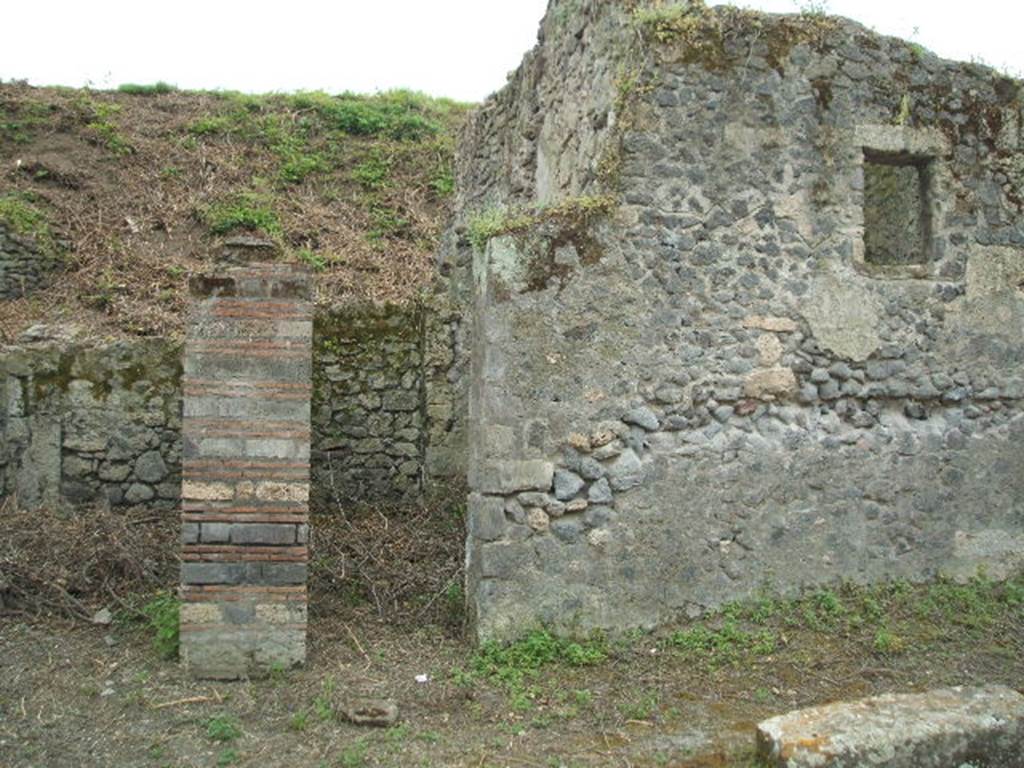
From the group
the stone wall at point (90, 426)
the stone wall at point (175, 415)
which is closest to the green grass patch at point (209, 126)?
the stone wall at point (175, 415)

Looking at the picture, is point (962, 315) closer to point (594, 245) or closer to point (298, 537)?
point (594, 245)

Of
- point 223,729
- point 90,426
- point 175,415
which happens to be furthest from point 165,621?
point 90,426

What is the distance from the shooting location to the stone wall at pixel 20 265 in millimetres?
13227

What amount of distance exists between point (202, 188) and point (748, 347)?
12158 millimetres

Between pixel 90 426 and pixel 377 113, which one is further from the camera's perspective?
pixel 377 113

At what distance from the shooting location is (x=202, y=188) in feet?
52.9

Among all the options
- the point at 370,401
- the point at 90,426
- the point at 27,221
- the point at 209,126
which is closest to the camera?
the point at 90,426

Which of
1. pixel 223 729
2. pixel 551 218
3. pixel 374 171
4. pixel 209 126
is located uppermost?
pixel 209 126

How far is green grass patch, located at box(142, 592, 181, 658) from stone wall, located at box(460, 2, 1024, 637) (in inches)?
72.7

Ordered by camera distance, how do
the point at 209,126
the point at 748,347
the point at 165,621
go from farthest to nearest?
the point at 209,126, the point at 748,347, the point at 165,621

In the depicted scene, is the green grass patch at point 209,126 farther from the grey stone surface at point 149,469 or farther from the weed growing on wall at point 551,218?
the weed growing on wall at point 551,218

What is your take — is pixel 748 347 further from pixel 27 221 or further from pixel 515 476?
pixel 27 221

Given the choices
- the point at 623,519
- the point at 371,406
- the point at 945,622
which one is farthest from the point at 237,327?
the point at 945,622

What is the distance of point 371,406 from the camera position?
356 inches
